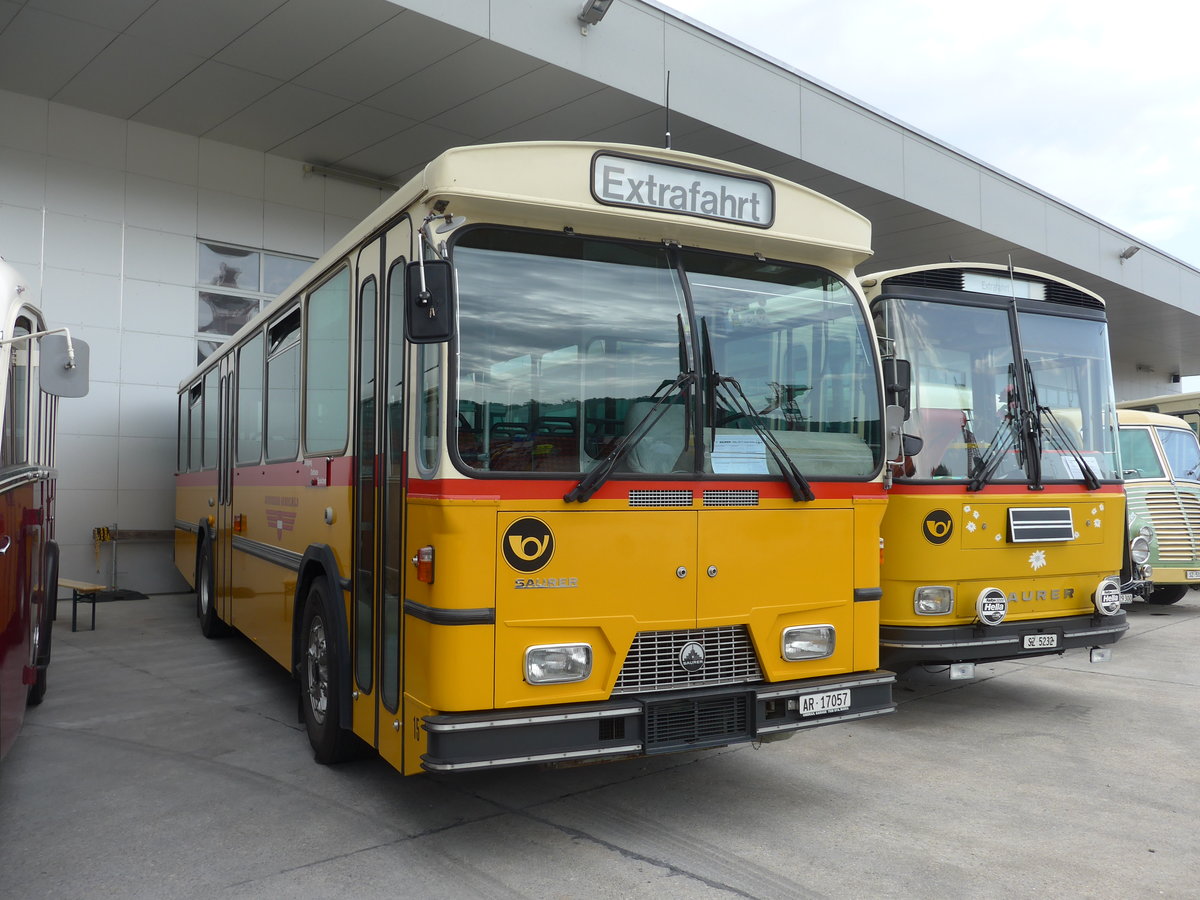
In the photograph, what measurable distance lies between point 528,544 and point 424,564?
0.45 meters

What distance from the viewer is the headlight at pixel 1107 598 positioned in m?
6.98

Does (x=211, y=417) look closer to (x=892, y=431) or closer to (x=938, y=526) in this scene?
(x=938, y=526)

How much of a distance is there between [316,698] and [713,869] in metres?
2.65

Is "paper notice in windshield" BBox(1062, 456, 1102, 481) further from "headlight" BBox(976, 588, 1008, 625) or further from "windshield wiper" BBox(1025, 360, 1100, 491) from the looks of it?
"headlight" BBox(976, 588, 1008, 625)

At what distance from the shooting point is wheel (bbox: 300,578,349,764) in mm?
5164

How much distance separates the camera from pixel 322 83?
40.0 feet

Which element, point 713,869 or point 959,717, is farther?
point 959,717

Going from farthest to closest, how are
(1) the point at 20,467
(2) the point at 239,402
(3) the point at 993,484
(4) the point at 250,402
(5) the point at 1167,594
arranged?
(5) the point at 1167,594 → (2) the point at 239,402 → (4) the point at 250,402 → (3) the point at 993,484 → (1) the point at 20,467

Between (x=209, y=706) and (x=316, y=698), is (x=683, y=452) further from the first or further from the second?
(x=209, y=706)

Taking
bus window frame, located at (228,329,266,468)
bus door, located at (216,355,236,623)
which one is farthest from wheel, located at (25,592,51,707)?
bus window frame, located at (228,329,266,468)

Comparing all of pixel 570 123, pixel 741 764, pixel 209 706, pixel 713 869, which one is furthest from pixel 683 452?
pixel 570 123

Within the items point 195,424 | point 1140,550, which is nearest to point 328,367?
point 195,424

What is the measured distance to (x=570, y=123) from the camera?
13.5m

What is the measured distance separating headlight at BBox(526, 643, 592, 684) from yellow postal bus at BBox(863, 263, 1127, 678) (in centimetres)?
314
